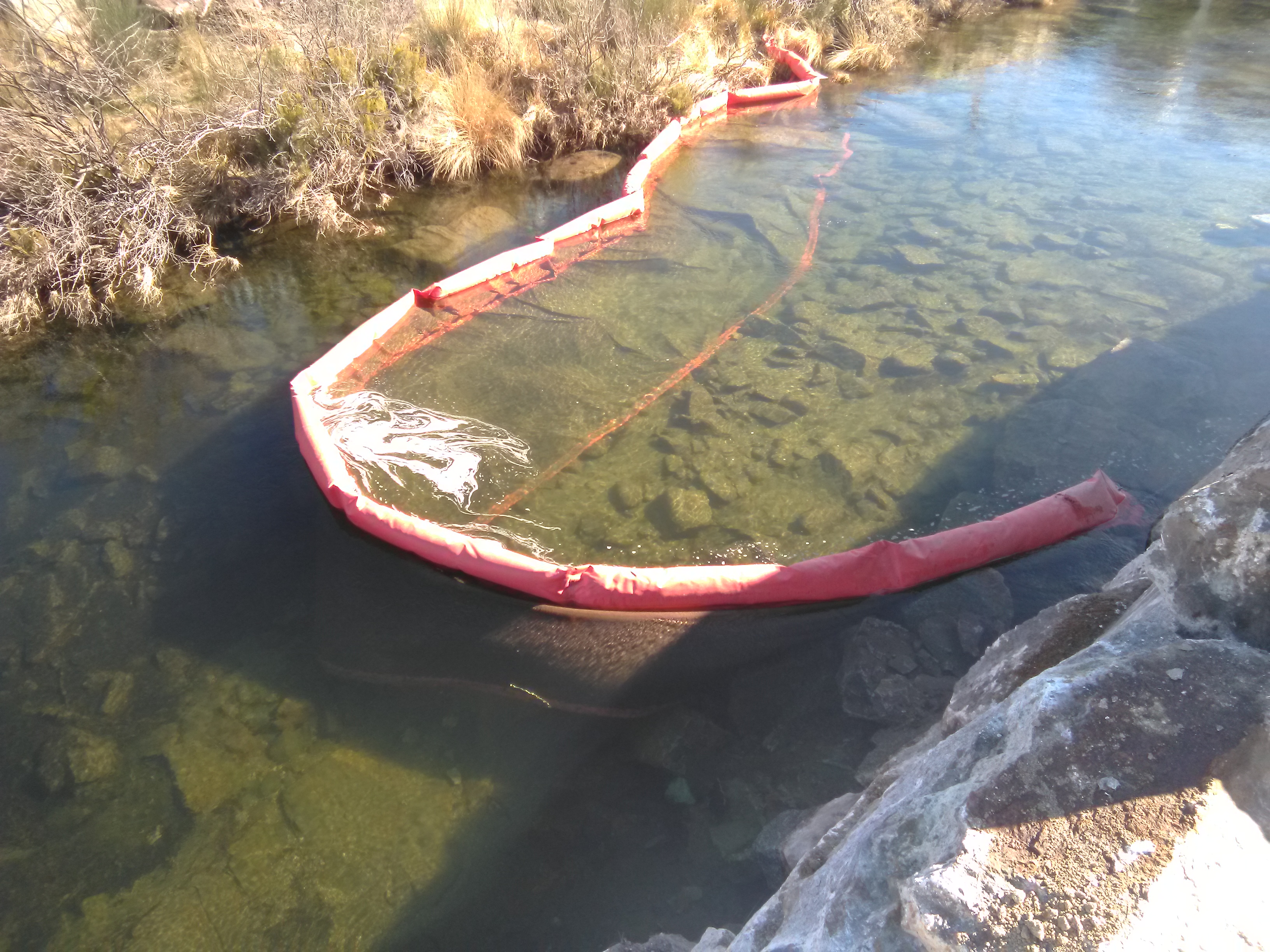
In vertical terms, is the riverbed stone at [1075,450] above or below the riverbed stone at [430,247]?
below

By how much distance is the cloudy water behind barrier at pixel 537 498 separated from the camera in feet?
10.0

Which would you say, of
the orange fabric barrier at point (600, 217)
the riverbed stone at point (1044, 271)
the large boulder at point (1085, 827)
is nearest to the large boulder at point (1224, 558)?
the large boulder at point (1085, 827)

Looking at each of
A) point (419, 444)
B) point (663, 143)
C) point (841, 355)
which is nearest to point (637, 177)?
point (663, 143)

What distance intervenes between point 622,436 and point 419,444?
46.7 inches

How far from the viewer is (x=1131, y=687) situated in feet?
5.14

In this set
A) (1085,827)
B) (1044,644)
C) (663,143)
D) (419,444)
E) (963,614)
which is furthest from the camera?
(663,143)

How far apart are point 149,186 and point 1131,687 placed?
7245 mm

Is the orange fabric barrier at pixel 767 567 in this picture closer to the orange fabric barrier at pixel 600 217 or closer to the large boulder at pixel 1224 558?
the large boulder at pixel 1224 558

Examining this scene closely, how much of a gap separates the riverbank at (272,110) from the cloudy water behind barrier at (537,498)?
0.46 metres

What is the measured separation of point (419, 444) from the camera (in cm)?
483

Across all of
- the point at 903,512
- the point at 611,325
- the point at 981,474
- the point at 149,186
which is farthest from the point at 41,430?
the point at 981,474

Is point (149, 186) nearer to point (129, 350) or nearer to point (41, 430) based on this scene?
point (129, 350)

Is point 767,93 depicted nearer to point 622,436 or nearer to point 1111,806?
point 622,436

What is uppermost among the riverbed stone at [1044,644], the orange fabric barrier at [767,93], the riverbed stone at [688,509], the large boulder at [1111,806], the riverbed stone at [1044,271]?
the large boulder at [1111,806]
